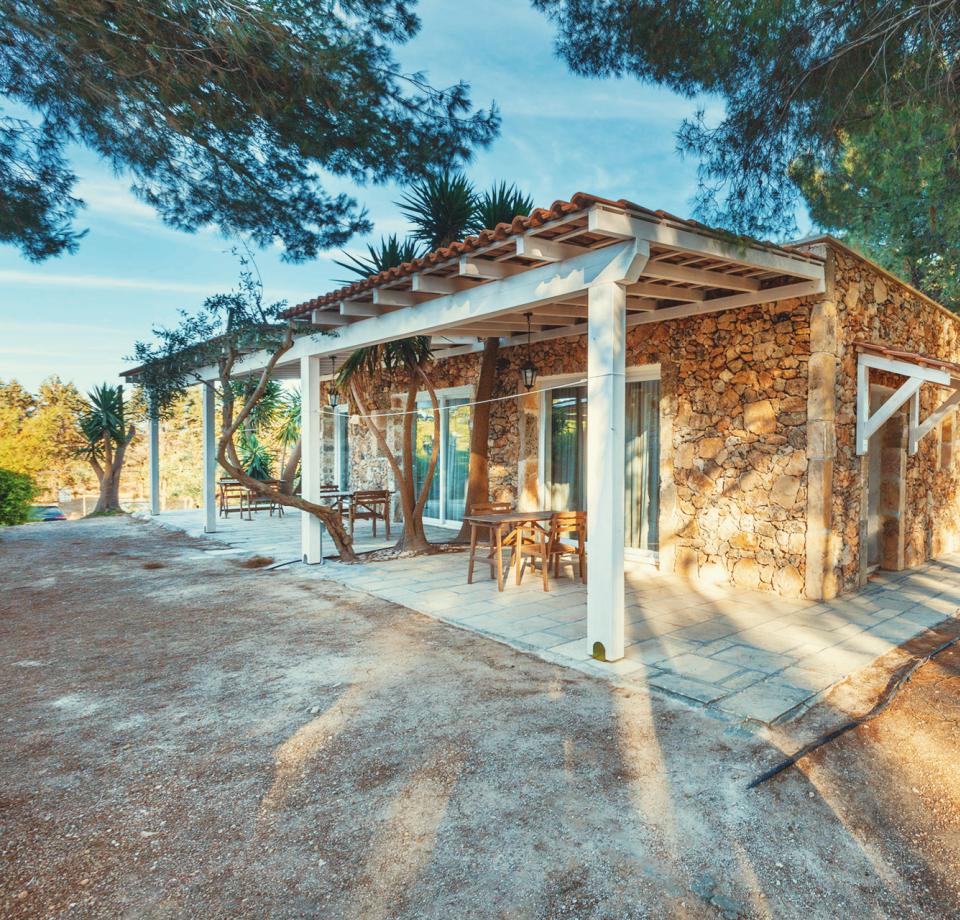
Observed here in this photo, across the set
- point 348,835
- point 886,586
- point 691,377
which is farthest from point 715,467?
point 348,835

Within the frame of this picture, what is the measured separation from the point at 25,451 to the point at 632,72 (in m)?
16.5

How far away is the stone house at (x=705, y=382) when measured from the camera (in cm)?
388

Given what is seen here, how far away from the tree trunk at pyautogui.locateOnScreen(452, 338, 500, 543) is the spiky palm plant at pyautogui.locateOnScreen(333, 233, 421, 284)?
144 centimetres

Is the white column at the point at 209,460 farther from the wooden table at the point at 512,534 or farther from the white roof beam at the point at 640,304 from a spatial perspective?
the white roof beam at the point at 640,304

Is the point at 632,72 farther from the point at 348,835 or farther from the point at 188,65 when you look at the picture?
the point at 348,835

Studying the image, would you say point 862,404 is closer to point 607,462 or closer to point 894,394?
point 894,394

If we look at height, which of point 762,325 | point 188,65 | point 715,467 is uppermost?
point 188,65

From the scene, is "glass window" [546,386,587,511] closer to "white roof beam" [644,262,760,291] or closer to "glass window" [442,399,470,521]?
"glass window" [442,399,470,521]

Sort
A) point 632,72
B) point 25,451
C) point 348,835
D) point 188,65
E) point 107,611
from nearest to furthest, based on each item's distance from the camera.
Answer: point 348,835, point 188,65, point 632,72, point 107,611, point 25,451

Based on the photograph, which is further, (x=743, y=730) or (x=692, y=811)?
(x=743, y=730)

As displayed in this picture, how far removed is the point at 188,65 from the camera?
13.7ft

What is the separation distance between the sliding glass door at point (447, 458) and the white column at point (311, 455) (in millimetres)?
2453

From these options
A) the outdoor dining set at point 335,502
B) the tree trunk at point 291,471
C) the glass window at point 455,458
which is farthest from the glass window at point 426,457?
the tree trunk at point 291,471

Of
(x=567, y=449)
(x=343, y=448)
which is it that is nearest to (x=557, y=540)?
(x=567, y=449)
